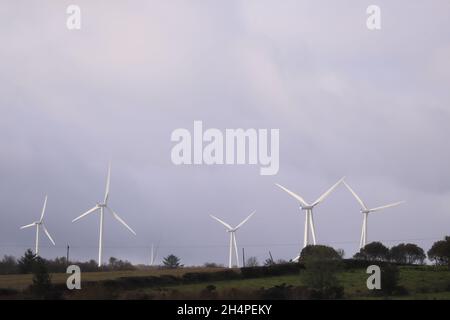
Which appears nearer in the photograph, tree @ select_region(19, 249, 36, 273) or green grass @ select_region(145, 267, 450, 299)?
green grass @ select_region(145, 267, 450, 299)

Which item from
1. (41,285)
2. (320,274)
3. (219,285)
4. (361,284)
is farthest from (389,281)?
(41,285)

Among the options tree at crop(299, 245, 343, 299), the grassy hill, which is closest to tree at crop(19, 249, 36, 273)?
the grassy hill

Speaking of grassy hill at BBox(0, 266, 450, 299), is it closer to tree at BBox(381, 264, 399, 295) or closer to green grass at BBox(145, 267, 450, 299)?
green grass at BBox(145, 267, 450, 299)

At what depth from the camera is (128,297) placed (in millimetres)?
125938

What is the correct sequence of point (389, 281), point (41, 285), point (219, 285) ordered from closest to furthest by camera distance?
point (41, 285) → point (389, 281) → point (219, 285)

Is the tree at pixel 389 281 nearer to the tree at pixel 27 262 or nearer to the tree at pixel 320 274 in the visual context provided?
the tree at pixel 320 274

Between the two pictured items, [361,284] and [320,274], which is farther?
[361,284]

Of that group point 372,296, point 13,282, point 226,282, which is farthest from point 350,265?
point 13,282

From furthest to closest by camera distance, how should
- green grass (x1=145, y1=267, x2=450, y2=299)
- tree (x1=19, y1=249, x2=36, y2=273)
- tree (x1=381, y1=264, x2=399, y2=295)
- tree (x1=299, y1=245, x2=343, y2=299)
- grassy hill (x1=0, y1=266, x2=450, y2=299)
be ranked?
1. tree (x1=19, y1=249, x2=36, y2=273)
2. tree (x1=381, y1=264, x2=399, y2=295)
3. tree (x1=299, y1=245, x2=343, y2=299)
4. green grass (x1=145, y1=267, x2=450, y2=299)
5. grassy hill (x1=0, y1=266, x2=450, y2=299)

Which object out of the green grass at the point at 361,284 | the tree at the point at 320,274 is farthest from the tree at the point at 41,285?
the tree at the point at 320,274

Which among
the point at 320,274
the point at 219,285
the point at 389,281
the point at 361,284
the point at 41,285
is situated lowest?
the point at 41,285

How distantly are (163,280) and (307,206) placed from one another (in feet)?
139

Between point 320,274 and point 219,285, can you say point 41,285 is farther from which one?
point 320,274
